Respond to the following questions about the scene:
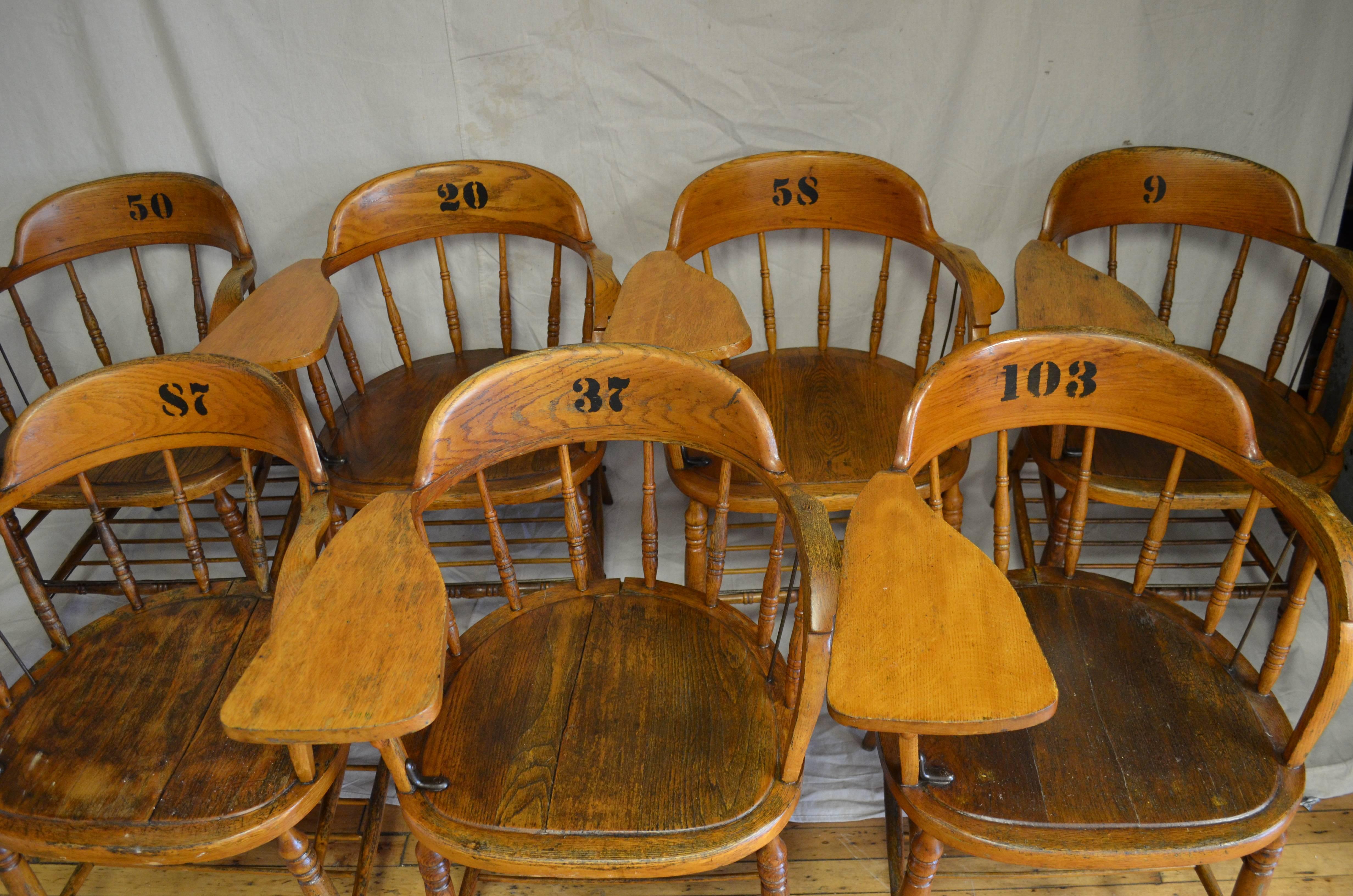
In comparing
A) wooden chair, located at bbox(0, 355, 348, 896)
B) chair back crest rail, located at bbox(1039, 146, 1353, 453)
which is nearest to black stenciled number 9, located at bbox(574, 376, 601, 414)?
wooden chair, located at bbox(0, 355, 348, 896)

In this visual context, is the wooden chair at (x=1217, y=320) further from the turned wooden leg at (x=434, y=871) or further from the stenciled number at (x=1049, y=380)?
the turned wooden leg at (x=434, y=871)

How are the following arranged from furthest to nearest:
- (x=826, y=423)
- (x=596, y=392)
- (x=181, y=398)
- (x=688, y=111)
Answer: (x=688, y=111) → (x=826, y=423) → (x=181, y=398) → (x=596, y=392)

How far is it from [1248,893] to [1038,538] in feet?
3.58

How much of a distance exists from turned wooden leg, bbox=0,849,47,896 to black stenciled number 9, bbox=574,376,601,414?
0.98 metres

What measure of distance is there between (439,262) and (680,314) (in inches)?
35.0

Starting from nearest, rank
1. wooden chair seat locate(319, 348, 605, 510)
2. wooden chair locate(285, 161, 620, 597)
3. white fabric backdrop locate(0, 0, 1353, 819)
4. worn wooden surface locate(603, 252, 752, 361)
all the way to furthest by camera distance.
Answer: worn wooden surface locate(603, 252, 752, 361)
wooden chair seat locate(319, 348, 605, 510)
wooden chair locate(285, 161, 620, 597)
white fabric backdrop locate(0, 0, 1353, 819)

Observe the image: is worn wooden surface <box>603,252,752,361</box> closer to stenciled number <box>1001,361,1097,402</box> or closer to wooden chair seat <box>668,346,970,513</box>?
wooden chair seat <box>668,346,970,513</box>

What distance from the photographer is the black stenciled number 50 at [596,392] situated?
124cm

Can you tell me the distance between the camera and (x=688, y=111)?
1.92m

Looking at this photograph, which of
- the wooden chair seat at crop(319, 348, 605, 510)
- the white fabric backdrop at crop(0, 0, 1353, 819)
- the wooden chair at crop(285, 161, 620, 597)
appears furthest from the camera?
the white fabric backdrop at crop(0, 0, 1353, 819)

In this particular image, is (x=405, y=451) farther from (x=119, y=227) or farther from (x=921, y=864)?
(x=921, y=864)

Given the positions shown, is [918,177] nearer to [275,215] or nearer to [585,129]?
[585,129]

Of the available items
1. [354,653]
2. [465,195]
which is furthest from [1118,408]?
[465,195]

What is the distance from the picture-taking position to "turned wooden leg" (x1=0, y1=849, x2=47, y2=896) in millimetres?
1236
